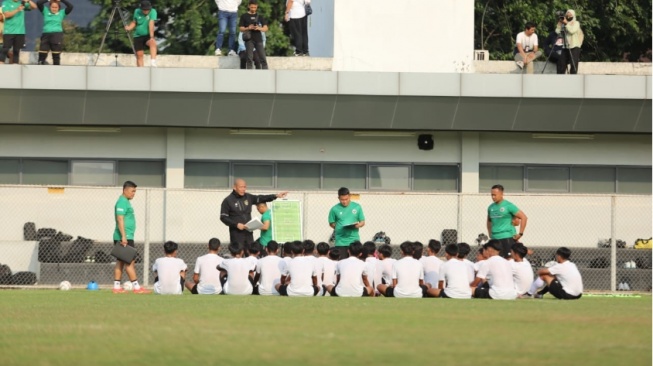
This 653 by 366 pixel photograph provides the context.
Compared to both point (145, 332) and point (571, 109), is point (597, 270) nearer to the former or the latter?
point (571, 109)

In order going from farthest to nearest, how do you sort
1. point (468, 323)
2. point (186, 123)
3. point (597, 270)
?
point (186, 123)
point (597, 270)
point (468, 323)

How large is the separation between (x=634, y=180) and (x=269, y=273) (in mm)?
15178

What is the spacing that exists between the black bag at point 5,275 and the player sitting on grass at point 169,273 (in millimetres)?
5520

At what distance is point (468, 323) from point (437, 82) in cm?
1745

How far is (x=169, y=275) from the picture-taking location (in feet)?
74.5

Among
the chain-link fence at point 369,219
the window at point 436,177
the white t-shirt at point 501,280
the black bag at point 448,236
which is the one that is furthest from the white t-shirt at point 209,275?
the window at point 436,177

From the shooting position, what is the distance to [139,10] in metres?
32.8

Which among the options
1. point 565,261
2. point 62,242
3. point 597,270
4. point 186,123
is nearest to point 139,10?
point 186,123

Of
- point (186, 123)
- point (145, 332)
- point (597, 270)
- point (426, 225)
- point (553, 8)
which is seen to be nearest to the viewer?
point (145, 332)

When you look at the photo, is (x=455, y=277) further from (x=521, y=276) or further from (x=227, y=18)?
(x=227, y=18)

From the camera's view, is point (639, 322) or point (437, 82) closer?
point (639, 322)

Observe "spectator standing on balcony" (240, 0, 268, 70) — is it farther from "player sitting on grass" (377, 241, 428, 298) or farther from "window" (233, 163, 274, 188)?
"player sitting on grass" (377, 241, 428, 298)

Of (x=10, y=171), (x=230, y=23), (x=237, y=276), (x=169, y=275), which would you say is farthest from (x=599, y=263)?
(x=10, y=171)

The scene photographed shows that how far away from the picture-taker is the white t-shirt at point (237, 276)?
2291cm
